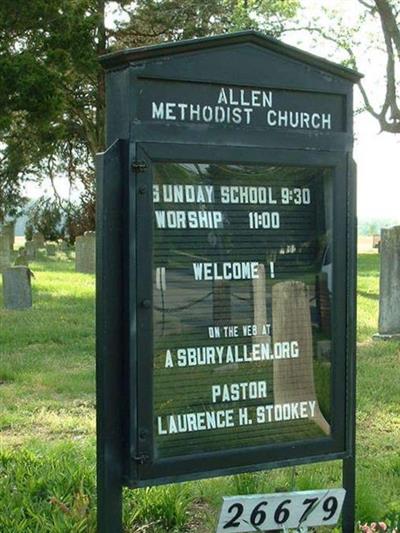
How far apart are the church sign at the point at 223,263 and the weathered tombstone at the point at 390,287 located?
8.08m

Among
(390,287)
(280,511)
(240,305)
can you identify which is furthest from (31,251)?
(280,511)

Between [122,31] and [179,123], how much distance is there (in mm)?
29928

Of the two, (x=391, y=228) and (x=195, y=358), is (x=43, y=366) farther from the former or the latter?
(x=195, y=358)

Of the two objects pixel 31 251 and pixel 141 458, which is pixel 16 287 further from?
pixel 31 251

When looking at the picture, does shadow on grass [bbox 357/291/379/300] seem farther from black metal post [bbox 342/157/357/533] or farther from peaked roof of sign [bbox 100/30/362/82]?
peaked roof of sign [bbox 100/30/362/82]

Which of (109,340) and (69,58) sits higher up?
(69,58)

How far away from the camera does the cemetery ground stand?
13.7 feet

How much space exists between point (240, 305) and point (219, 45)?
3.51 ft

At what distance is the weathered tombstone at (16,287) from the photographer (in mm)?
14930

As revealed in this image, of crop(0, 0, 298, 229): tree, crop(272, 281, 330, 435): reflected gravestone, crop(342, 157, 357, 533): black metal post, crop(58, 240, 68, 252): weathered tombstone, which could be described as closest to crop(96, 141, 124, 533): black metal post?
crop(272, 281, 330, 435): reflected gravestone

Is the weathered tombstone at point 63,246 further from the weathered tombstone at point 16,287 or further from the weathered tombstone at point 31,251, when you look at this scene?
the weathered tombstone at point 16,287

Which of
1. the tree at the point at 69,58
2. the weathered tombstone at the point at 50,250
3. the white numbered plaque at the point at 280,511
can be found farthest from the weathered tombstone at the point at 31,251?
the white numbered plaque at the point at 280,511

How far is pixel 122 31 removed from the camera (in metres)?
32.4

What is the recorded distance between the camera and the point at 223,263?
3746 mm
